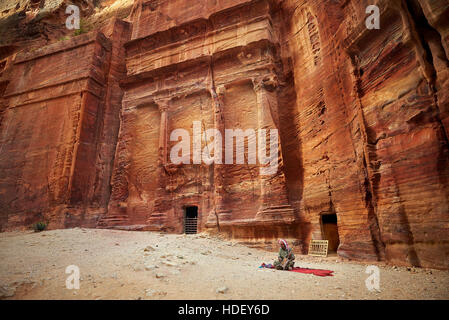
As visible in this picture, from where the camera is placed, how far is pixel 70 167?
448 inches

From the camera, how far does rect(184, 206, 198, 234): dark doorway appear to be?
9.88 meters

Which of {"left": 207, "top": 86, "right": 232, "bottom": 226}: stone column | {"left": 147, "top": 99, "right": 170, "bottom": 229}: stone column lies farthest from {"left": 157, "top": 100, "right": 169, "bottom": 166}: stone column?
{"left": 207, "top": 86, "right": 232, "bottom": 226}: stone column

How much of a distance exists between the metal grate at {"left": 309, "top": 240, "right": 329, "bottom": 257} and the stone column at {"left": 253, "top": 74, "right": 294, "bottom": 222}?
0.97 metres

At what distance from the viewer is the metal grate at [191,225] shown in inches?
388

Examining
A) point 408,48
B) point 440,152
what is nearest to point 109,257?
point 440,152

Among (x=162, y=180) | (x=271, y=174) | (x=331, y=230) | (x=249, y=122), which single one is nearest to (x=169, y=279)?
(x=271, y=174)

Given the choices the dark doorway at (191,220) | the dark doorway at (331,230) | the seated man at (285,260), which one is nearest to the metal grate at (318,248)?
the dark doorway at (331,230)

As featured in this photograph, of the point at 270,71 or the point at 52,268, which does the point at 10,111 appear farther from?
the point at 270,71

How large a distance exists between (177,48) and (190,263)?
1063 centimetres

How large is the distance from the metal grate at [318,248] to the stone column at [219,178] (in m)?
3.00

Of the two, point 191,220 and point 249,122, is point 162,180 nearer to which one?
point 191,220

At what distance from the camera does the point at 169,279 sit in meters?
4.07

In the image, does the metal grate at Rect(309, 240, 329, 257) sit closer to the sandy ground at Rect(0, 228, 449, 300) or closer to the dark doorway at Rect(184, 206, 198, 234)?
the sandy ground at Rect(0, 228, 449, 300)

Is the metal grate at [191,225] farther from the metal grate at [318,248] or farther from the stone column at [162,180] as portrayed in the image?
the metal grate at [318,248]
